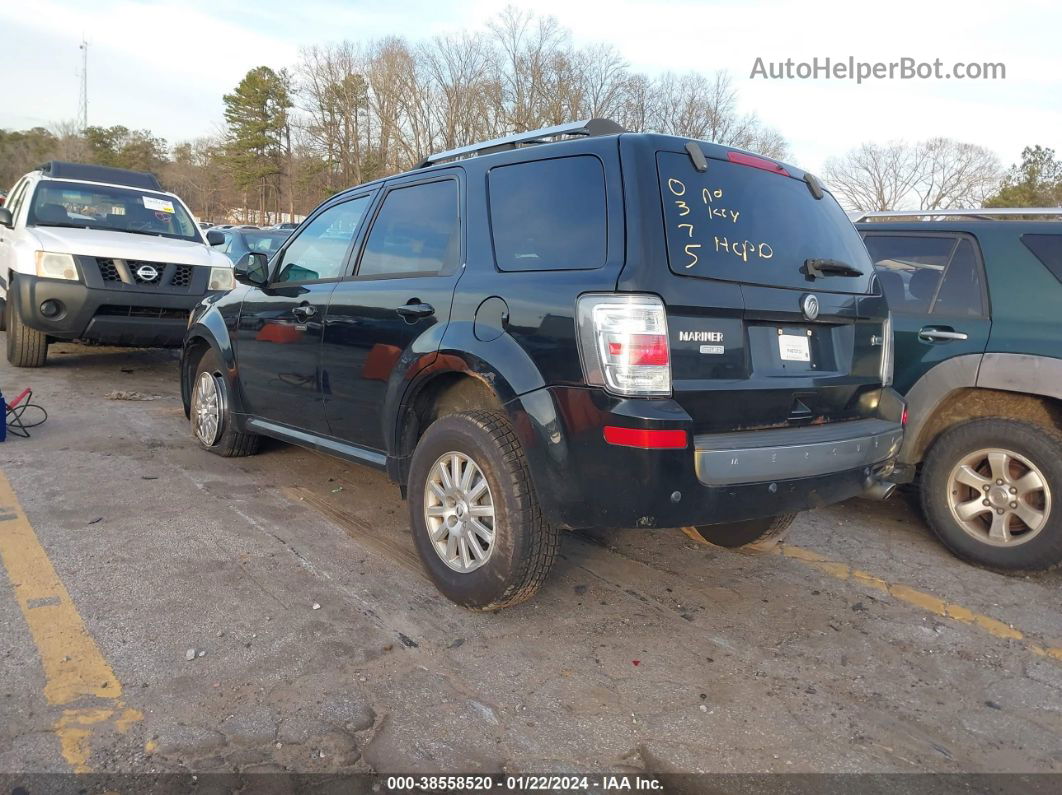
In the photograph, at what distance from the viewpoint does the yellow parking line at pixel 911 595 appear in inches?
132

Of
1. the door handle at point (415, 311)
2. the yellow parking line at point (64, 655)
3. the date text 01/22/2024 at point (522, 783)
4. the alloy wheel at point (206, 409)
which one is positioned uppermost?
the door handle at point (415, 311)

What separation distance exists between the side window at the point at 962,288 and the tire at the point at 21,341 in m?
7.77

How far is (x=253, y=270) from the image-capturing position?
187 inches

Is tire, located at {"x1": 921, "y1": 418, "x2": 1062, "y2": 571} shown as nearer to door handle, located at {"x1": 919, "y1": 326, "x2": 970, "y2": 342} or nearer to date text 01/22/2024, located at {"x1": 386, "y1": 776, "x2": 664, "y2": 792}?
door handle, located at {"x1": 919, "y1": 326, "x2": 970, "y2": 342}

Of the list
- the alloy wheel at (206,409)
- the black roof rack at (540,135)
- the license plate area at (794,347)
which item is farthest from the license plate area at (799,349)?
the alloy wheel at (206,409)

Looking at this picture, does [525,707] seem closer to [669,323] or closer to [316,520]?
[669,323]

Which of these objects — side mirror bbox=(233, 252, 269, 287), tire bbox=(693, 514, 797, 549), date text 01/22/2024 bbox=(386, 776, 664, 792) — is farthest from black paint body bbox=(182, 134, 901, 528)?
side mirror bbox=(233, 252, 269, 287)

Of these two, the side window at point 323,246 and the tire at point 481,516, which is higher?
the side window at point 323,246

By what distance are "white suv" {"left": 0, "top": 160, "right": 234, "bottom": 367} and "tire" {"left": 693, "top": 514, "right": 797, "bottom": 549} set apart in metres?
6.04

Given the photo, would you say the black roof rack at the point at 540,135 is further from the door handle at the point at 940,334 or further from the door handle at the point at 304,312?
the door handle at the point at 940,334

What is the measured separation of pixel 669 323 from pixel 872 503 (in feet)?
10.7

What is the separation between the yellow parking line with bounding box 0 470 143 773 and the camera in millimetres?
2393

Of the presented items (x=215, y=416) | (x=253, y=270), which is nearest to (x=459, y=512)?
(x=253, y=270)

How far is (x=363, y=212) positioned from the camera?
424 cm
